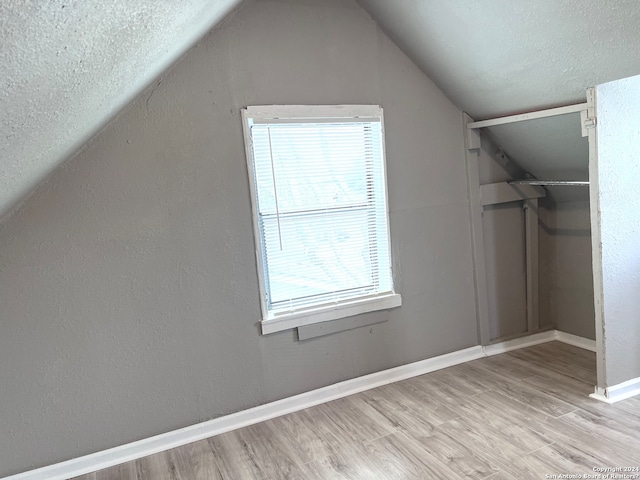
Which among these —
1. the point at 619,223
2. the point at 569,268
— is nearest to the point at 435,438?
the point at 619,223

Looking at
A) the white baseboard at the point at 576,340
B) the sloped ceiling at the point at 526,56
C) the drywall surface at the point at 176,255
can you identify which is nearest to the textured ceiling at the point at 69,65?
the drywall surface at the point at 176,255

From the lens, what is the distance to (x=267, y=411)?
2768 mm

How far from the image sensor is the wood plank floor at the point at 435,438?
7.18ft

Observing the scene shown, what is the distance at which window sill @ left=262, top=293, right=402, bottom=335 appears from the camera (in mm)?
2744

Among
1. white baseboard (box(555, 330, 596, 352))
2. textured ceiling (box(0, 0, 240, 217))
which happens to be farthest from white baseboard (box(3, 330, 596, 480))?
textured ceiling (box(0, 0, 240, 217))

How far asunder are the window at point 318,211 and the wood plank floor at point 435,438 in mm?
575

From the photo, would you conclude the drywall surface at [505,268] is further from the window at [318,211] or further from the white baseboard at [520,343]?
the window at [318,211]

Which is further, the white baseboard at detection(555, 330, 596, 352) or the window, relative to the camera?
the white baseboard at detection(555, 330, 596, 352)

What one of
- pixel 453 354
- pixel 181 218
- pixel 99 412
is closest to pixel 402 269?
pixel 453 354

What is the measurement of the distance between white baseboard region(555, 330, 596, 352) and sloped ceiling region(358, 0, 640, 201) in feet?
3.38

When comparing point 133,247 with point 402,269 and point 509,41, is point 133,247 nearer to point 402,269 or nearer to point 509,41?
point 402,269

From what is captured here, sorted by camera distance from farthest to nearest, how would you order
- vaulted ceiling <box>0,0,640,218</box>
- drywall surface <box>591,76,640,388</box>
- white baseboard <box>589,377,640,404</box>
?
white baseboard <box>589,377,640,404</box> < drywall surface <box>591,76,640,388</box> < vaulted ceiling <box>0,0,640,218</box>

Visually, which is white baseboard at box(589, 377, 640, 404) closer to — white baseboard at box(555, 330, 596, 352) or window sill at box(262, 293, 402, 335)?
white baseboard at box(555, 330, 596, 352)

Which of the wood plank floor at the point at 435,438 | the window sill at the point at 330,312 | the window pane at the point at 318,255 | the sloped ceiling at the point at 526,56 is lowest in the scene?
the wood plank floor at the point at 435,438
